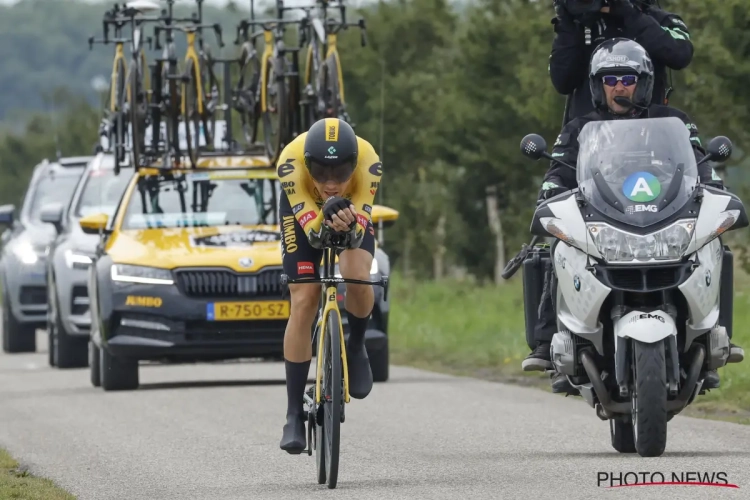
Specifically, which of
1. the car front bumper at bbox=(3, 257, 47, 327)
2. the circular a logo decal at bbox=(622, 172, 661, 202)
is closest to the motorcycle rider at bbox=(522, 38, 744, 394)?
the circular a logo decal at bbox=(622, 172, 661, 202)

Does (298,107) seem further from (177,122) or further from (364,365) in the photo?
(364,365)

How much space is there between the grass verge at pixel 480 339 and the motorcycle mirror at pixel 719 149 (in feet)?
8.27

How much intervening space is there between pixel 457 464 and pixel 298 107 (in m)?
7.98

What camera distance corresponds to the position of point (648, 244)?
905 cm

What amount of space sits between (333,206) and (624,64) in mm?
1902

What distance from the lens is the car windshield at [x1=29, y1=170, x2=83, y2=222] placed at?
74.0 ft

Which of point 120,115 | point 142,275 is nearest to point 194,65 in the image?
point 120,115

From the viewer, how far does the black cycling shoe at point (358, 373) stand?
8.99 metres

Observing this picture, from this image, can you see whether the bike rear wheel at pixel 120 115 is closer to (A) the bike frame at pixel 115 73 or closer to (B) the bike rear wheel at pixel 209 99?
(A) the bike frame at pixel 115 73

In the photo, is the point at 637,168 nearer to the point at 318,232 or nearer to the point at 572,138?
the point at 572,138

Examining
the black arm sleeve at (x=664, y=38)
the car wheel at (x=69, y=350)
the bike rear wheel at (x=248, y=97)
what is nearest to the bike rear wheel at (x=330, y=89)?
the bike rear wheel at (x=248, y=97)

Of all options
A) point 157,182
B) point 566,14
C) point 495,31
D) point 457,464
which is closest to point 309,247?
point 457,464

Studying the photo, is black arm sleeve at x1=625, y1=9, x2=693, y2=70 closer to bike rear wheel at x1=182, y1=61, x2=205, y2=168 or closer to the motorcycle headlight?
bike rear wheel at x1=182, y1=61, x2=205, y2=168

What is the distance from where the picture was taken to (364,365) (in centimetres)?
909
